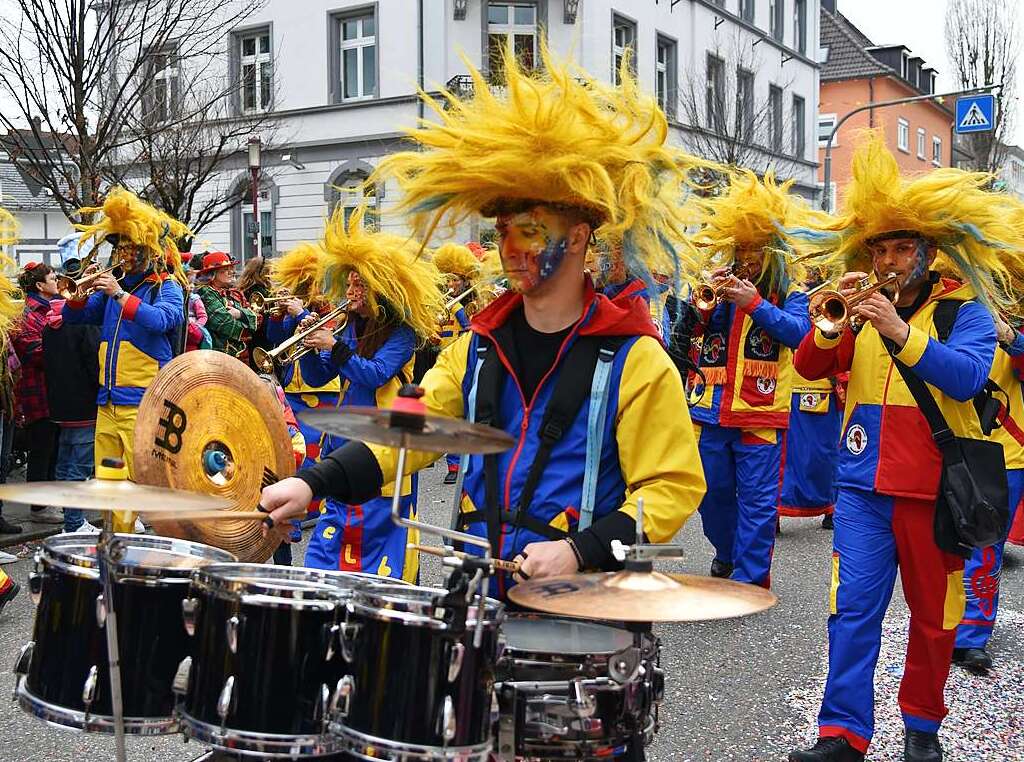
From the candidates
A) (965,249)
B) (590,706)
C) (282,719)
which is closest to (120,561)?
(282,719)

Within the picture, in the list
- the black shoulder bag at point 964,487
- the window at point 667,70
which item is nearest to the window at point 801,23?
the window at point 667,70

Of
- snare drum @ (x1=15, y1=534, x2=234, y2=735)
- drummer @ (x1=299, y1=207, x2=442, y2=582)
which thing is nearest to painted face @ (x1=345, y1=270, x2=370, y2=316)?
drummer @ (x1=299, y1=207, x2=442, y2=582)

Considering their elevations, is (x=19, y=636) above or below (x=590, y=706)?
below

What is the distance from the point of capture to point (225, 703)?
258 centimetres

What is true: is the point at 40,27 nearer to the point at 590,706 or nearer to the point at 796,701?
the point at 796,701

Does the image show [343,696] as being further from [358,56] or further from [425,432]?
[358,56]

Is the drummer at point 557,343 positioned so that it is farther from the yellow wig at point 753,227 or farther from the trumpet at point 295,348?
the yellow wig at point 753,227

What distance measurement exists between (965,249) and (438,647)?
9.61ft

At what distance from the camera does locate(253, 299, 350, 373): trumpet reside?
20.9ft

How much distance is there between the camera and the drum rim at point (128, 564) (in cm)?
284

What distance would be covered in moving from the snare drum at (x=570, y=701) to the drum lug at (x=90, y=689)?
1015mm

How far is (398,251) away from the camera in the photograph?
20.8ft

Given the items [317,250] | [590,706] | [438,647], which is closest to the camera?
[438,647]

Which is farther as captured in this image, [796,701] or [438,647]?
[796,701]
